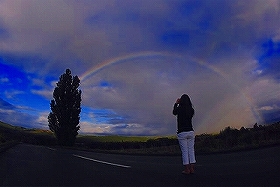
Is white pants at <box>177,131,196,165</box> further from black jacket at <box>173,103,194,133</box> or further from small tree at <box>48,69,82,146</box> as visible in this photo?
small tree at <box>48,69,82,146</box>

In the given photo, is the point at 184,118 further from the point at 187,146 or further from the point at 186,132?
the point at 187,146

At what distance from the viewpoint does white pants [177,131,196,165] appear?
21.3ft

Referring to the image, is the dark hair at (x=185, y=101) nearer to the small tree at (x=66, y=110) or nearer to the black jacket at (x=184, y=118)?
the black jacket at (x=184, y=118)

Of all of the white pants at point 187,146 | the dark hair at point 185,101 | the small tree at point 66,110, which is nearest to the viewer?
the white pants at point 187,146

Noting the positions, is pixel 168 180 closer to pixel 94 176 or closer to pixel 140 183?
pixel 140 183

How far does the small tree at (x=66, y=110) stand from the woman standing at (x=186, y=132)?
31.6 m

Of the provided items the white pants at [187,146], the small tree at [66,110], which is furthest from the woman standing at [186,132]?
the small tree at [66,110]

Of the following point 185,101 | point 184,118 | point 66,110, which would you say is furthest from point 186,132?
point 66,110

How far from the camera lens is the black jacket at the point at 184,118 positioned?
21.5 feet

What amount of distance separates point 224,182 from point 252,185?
573 mm

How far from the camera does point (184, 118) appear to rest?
6.59 meters

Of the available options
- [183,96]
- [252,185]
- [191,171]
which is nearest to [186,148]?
[191,171]

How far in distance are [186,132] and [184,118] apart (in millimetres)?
350

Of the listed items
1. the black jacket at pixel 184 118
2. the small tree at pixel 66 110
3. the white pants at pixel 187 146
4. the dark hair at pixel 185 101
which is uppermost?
the small tree at pixel 66 110
